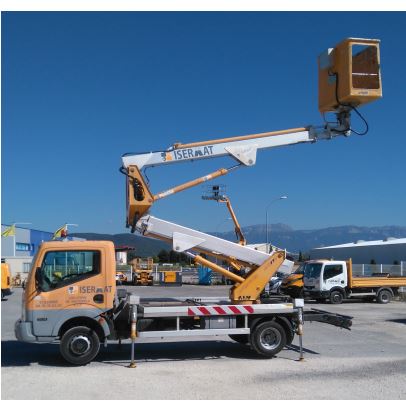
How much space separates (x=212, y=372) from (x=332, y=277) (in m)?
17.5

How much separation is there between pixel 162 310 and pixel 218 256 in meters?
1.95

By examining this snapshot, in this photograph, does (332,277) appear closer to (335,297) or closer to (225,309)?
(335,297)

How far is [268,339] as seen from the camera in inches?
447

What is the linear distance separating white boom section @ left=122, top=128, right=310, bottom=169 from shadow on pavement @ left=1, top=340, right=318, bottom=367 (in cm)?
391

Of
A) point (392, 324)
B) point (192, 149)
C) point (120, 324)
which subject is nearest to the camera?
point (120, 324)

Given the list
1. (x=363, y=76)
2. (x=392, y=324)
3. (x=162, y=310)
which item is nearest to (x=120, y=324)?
(x=162, y=310)

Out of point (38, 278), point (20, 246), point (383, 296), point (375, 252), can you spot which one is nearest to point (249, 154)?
point (38, 278)

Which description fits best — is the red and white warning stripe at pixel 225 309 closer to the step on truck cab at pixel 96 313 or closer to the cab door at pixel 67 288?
the step on truck cab at pixel 96 313

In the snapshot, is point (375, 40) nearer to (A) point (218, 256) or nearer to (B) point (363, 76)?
(B) point (363, 76)

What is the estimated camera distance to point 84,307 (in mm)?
10453

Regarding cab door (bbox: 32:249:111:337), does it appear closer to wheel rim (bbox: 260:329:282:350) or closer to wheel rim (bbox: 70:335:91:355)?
wheel rim (bbox: 70:335:91:355)

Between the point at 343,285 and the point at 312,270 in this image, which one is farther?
the point at 312,270

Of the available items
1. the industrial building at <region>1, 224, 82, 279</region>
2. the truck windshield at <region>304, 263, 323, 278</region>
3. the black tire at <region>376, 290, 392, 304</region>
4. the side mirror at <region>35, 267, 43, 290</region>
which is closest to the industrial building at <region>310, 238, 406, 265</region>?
the black tire at <region>376, 290, 392, 304</region>

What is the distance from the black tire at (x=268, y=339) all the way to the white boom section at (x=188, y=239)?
1368 millimetres
